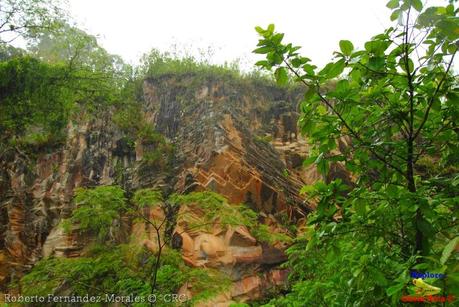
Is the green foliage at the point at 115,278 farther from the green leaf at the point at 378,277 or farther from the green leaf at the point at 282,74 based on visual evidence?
the green leaf at the point at 282,74

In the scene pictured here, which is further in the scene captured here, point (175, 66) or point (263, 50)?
point (175, 66)

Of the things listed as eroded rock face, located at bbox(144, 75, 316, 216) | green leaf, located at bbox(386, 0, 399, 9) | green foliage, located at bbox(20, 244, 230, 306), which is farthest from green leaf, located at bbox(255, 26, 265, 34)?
eroded rock face, located at bbox(144, 75, 316, 216)

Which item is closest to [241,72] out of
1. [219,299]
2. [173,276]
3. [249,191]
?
[249,191]

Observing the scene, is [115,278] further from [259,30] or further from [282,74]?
[259,30]

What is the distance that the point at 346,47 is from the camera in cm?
213

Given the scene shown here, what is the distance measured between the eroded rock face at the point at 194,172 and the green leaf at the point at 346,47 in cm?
673

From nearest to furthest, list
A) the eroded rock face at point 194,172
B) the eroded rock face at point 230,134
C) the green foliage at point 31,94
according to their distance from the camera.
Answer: the eroded rock face at point 194,172 < the green foliage at point 31,94 < the eroded rock face at point 230,134

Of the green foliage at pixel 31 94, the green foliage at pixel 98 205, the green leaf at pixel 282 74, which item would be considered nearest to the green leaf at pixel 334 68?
the green leaf at pixel 282 74

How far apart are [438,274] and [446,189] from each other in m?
1.00

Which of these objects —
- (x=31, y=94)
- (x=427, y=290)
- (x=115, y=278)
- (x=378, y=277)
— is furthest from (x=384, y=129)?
(x=31, y=94)

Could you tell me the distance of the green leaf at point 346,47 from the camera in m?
2.13

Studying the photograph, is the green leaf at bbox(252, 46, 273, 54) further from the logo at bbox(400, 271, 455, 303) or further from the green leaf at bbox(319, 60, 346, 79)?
the logo at bbox(400, 271, 455, 303)

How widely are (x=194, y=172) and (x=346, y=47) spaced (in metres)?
8.43

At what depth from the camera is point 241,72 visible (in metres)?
14.8
